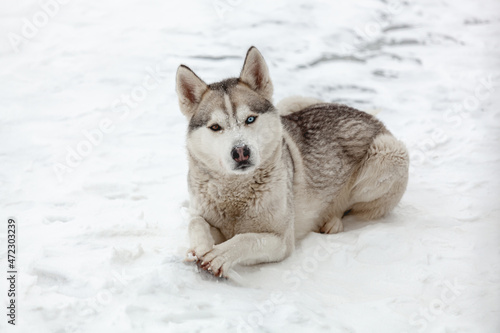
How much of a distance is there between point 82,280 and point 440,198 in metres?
3.82

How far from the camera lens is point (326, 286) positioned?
3842mm

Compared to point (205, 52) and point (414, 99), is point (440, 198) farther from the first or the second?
point (205, 52)

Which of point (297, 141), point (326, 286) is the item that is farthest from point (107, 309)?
point (297, 141)

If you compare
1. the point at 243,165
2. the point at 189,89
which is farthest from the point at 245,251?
the point at 189,89

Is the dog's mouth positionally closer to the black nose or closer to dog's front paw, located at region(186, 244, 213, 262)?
the black nose

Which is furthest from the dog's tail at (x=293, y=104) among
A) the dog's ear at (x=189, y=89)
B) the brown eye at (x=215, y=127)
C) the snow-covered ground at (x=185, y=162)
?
the brown eye at (x=215, y=127)

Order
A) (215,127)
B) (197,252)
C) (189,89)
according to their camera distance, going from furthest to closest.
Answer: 1. (189,89)
2. (215,127)
3. (197,252)

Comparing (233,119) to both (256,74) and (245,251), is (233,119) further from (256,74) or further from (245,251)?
(245,251)

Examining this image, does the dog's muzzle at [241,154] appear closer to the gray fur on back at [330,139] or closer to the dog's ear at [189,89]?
the dog's ear at [189,89]

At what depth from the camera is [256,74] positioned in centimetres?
439

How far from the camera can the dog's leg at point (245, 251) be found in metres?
3.64

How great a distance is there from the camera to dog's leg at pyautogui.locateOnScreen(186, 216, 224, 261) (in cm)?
374

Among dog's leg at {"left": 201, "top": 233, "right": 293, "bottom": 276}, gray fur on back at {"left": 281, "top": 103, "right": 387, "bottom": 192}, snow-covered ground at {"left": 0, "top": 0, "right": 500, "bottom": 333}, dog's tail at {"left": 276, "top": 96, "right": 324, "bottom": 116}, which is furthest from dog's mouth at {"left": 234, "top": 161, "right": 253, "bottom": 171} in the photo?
dog's tail at {"left": 276, "top": 96, "right": 324, "bottom": 116}

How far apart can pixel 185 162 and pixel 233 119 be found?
95.9 inches
